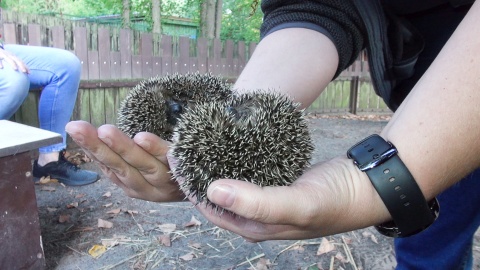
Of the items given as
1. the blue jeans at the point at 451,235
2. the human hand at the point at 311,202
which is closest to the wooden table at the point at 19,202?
the human hand at the point at 311,202

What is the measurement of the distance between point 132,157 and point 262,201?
2.21ft

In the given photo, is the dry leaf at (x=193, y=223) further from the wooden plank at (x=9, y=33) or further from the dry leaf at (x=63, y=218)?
the wooden plank at (x=9, y=33)

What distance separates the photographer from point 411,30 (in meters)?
2.22

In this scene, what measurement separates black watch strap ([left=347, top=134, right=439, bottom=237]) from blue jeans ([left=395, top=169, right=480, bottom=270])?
3.25 feet

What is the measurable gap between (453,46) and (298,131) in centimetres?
60

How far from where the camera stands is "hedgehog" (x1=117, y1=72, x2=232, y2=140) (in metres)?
2.07

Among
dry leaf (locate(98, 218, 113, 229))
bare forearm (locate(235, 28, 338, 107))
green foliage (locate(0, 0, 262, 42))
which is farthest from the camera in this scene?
green foliage (locate(0, 0, 262, 42))

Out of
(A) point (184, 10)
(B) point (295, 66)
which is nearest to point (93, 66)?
(B) point (295, 66)

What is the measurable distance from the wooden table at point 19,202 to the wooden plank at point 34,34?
3.31 meters

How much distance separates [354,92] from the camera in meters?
10.9

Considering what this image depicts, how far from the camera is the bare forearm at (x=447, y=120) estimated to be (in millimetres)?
1194

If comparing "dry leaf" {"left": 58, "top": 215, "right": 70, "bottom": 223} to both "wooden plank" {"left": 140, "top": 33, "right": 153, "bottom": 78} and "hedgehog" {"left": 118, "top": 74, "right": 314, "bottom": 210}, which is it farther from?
"wooden plank" {"left": 140, "top": 33, "right": 153, "bottom": 78}

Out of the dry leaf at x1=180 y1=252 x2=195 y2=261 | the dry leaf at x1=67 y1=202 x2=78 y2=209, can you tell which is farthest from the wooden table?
the dry leaf at x1=67 y1=202 x2=78 y2=209

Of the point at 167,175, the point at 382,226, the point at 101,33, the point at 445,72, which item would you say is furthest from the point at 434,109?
the point at 101,33
